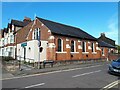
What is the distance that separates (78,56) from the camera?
30.2 m

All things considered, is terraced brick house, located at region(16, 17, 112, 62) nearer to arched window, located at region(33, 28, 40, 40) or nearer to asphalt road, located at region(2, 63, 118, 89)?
arched window, located at region(33, 28, 40, 40)

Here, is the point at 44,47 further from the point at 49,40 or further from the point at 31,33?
the point at 31,33

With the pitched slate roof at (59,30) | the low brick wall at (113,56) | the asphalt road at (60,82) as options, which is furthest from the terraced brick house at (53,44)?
the asphalt road at (60,82)

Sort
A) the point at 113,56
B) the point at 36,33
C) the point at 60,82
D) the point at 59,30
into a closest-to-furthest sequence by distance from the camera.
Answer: the point at 60,82 < the point at 59,30 < the point at 36,33 < the point at 113,56

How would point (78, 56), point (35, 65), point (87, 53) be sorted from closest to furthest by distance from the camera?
point (35, 65), point (78, 56), point (87, 53)

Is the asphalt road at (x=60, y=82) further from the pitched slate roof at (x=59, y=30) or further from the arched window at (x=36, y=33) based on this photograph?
the arched window at (x=36, y=33)

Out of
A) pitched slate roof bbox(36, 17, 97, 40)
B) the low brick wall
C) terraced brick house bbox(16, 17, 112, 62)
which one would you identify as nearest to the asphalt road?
terraced brick house bbox(16, 17, 112, 62)

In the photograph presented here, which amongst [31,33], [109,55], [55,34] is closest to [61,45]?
[55,34]

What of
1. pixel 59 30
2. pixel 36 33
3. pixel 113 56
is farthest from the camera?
pixel 113 56

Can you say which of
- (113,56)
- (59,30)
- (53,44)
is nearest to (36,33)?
(59,30)

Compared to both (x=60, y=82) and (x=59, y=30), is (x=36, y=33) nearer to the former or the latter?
(x=59, y=30)

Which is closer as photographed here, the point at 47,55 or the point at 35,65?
the point at 35,65

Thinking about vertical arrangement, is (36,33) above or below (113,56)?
above

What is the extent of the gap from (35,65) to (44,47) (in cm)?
699
